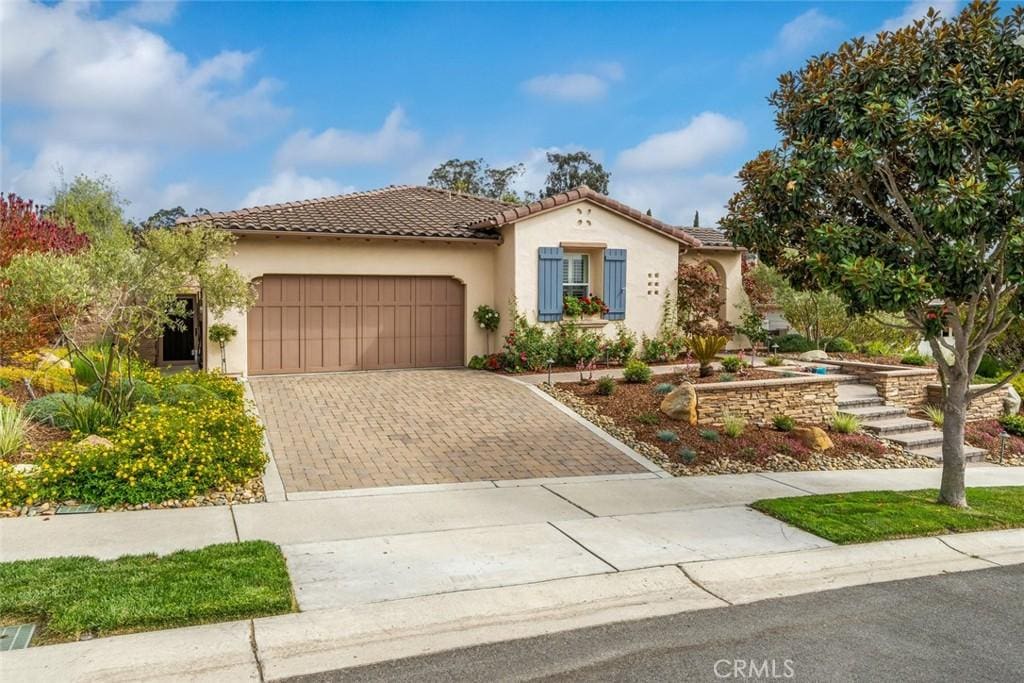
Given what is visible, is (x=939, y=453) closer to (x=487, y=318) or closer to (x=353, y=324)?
(x=487, y=318)

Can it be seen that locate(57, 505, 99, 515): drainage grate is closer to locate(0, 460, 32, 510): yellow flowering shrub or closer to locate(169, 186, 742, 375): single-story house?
locate(0, 460, 32, 510): yellow flowering shrub

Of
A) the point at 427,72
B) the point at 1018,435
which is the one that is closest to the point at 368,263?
the point at 427,72

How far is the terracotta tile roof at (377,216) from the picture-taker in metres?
14.6

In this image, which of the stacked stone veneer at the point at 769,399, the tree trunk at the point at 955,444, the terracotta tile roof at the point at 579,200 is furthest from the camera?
the terracotta tile roof at the point at 579,200

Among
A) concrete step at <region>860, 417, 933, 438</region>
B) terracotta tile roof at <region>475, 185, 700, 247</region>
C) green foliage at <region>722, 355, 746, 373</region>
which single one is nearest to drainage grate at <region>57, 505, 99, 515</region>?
terracotta tile roof at <region>475, 185, 700, 247</region>

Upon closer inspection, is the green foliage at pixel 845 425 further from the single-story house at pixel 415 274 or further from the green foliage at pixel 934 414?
the single-story house at pixel 415 274

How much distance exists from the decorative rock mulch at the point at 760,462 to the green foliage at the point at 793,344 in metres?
8.51

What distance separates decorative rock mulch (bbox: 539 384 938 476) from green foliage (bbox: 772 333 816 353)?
8.51 metres

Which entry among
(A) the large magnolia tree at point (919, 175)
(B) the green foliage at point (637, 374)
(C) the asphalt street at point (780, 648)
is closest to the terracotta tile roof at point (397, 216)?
(B) the green foliage at point (637, 374)

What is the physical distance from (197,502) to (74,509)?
108 cm

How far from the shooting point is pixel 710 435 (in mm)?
10750

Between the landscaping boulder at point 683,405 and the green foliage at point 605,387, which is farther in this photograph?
the green foliage at point 605,387

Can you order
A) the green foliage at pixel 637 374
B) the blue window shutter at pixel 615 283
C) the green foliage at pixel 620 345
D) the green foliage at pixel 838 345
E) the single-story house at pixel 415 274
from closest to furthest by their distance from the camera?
the green foliage at pixel 637 374
the single-story house at pixel 415 274
the green foliage at pixel 620 345
the blue window shutter at pixel 615 283
the green foliage at pixel 838 345

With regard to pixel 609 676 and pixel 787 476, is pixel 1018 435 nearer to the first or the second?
pixel 787 476
